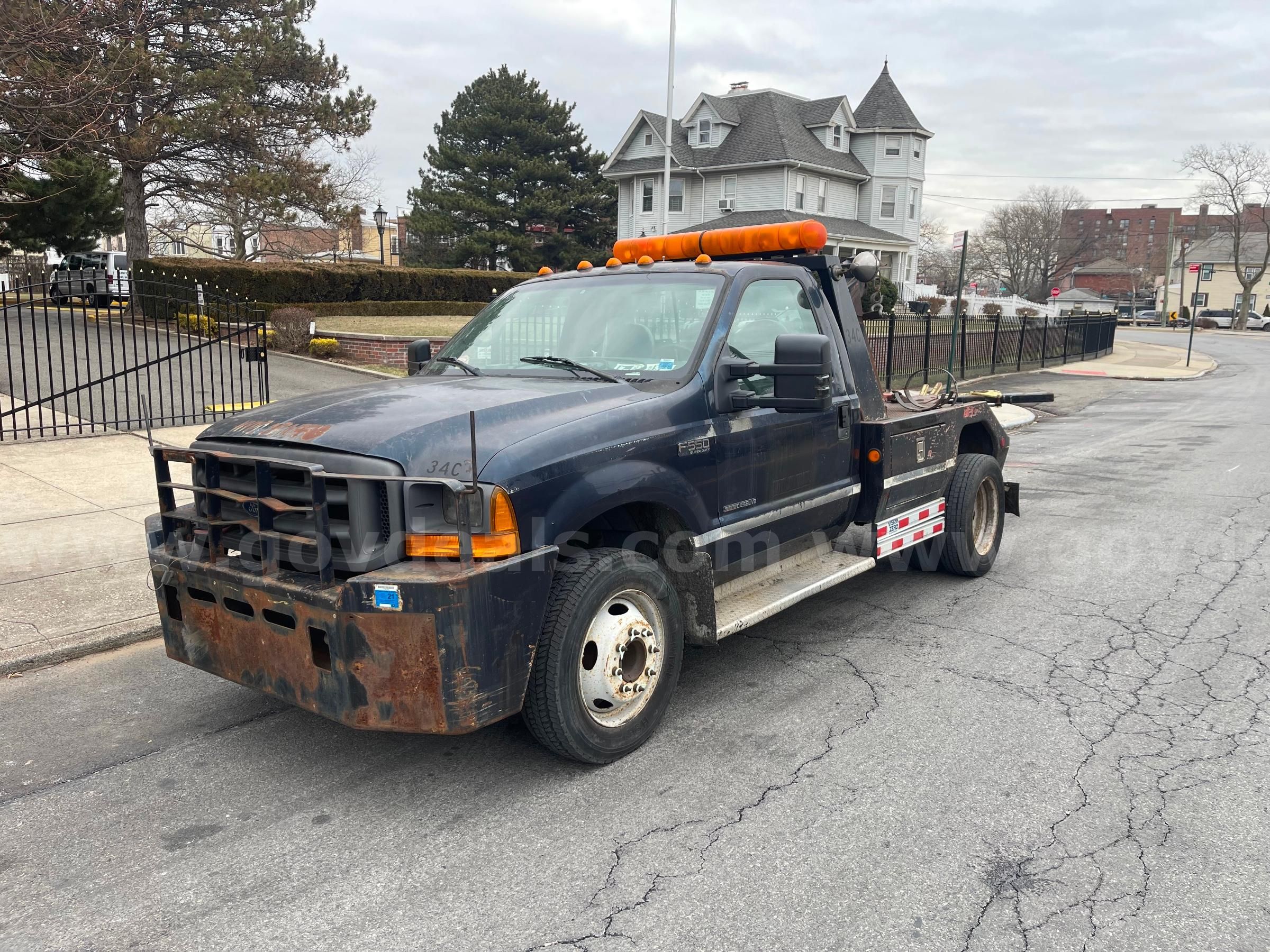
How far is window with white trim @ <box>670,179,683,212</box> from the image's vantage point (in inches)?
1811

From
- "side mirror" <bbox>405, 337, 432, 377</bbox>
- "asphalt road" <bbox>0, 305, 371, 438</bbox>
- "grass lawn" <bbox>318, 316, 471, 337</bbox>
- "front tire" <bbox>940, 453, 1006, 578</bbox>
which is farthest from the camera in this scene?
"grass lawn" <bbox>318, 316, 471, 337</bbox>

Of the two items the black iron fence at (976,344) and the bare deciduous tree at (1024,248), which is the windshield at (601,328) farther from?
the bare deciduous tree at (1024,248)

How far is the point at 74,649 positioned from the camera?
512cm

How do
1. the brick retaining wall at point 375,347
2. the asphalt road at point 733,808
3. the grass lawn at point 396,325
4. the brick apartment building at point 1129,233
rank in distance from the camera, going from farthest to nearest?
1. the brick apartment building at point 1129,233
2. the grass lawn at point 396,325
3. the brick retaining wall at point 375,347
4. the asphalt road at point 733,808

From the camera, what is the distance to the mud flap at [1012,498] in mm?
7105

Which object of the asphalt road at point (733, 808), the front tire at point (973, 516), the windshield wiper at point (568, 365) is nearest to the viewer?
the asphalt road at point (733, 808)

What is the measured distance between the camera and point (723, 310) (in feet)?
14.6

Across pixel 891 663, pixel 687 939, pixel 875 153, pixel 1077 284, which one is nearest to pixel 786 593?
pixel 891 663

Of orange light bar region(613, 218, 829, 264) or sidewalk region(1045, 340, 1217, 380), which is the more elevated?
orange light bar region(613, 218, 829, 264)

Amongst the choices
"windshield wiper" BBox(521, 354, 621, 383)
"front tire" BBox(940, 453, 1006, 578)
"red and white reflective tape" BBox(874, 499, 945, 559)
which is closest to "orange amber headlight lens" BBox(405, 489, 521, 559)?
"windshield wiper" BBox(521, 354, 621, 383)

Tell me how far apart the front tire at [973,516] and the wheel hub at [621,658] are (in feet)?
10.0

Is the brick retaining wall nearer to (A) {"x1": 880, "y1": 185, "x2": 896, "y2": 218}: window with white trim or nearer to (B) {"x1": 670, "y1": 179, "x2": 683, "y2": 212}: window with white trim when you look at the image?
(B) {"x1": 670, "y1": 179, "x2": 683, "y2": 212}: window with white trim

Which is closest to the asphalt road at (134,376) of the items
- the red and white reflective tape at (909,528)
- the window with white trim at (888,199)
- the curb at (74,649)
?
the curb at (74,649)

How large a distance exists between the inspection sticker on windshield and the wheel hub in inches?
30.1
